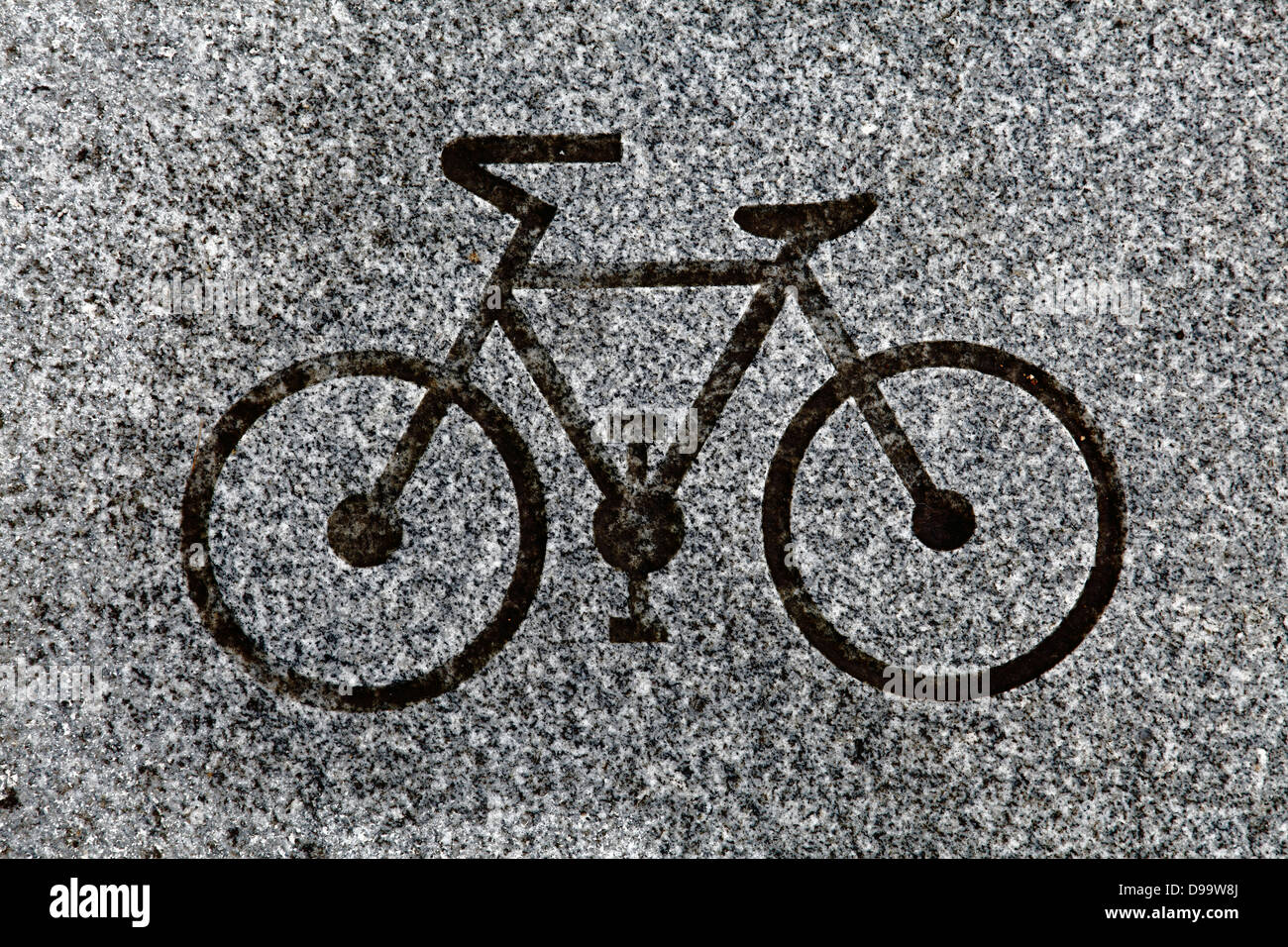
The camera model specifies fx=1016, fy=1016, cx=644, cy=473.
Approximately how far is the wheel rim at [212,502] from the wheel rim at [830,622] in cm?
70

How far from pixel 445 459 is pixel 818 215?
1.30m

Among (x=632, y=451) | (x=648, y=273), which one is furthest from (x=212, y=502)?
(x=648, y=273)

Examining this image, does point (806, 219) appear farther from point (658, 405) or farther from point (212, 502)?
point (212, 502)

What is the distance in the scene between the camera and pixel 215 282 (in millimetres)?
2984

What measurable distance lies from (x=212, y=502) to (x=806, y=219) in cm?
192

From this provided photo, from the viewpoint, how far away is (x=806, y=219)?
2975 millimetres

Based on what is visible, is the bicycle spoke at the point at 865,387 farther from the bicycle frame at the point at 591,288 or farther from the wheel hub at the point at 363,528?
the wheel hub at the point at 363,528

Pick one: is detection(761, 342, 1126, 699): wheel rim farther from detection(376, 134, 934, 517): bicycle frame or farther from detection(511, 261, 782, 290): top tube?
detection(511, 261, 782, 290): top tube

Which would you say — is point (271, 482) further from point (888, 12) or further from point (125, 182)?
point (888, 12)

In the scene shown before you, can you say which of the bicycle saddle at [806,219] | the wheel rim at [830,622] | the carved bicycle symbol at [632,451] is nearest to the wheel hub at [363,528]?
the carved bicycle symbol at [632,451]

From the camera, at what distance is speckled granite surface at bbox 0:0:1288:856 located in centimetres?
294

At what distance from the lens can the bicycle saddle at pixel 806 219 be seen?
2971mm

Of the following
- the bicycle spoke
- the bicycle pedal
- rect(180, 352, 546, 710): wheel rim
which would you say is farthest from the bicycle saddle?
the bicycle pedal
